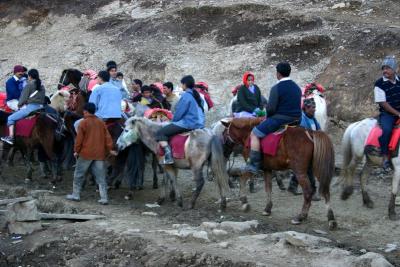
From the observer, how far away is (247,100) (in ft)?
49.1

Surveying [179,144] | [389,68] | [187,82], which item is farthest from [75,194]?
[389,68]

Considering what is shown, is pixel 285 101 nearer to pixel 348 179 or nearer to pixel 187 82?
pixel 187 82

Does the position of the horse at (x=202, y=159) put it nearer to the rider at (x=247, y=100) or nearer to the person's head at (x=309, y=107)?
the person's head at (x=309, y=107)

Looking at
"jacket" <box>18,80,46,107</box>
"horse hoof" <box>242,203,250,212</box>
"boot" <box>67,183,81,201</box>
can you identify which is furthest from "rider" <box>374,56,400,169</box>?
"jacket" <box>18,80,46,107</box>

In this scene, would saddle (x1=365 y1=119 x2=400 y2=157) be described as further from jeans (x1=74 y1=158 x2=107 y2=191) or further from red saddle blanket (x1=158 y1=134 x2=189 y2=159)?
jeans (x1=74 y1=158 x2=107 y2=191)

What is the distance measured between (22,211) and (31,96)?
179 inches

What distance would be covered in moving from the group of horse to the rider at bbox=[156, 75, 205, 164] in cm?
18

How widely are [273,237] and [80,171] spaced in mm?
4760

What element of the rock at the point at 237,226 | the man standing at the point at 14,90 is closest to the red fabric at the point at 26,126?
the man standing at the point at 14,90

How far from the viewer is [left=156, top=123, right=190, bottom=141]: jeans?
1284 centimetres

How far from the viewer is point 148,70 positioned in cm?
2303

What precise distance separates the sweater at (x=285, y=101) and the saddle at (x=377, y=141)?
5.41 ft

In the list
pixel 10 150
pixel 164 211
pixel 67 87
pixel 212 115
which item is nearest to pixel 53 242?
pixel 164 211

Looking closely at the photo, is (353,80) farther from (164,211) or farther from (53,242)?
(53,242)
